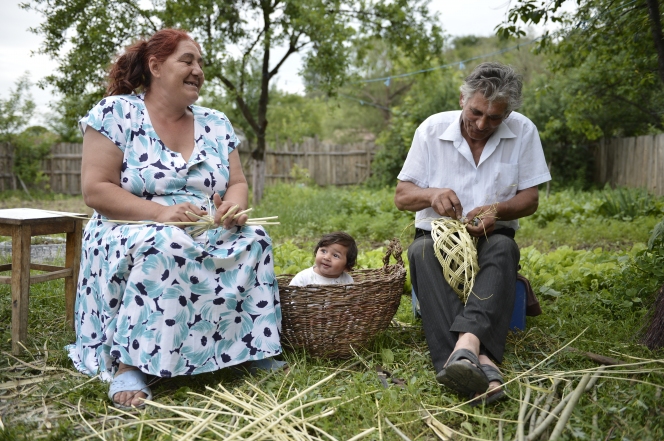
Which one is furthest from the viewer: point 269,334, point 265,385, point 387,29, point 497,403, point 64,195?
point 64,195

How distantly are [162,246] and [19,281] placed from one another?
3.51 feet

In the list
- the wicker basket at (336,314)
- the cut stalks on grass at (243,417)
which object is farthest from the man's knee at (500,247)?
the cut stalks on grass at (243,417)

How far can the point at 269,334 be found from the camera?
2.72 metres

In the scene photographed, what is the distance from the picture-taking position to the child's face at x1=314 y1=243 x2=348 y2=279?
3.11m

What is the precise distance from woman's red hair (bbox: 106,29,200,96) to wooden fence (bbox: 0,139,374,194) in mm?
12627

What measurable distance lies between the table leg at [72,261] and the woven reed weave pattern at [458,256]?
200cm

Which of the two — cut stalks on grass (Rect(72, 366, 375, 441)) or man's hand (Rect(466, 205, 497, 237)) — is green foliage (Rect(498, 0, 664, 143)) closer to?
man's hand (Rect(466, 205, 497, 237))

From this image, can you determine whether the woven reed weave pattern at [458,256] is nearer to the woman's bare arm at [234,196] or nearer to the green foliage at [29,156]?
the woman's bare arm at [234,196]

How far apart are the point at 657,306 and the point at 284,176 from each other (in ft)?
46.5

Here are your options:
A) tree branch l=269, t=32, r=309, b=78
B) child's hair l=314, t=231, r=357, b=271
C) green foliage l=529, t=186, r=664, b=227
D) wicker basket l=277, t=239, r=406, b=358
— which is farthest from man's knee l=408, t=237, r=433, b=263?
tree branch l=269, t=32, r=309, b=78

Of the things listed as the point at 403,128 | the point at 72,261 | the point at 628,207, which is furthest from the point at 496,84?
the point at 403,128

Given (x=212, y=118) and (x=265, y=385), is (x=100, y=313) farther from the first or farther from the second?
(x=212, y=118)

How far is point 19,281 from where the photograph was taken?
302cm

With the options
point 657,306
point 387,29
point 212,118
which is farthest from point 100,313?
point 387,29
